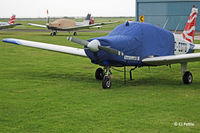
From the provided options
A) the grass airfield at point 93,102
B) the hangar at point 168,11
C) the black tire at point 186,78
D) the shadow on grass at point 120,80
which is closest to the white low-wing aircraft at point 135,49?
the black tire at point 186,78

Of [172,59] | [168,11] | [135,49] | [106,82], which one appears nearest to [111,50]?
[106,82]

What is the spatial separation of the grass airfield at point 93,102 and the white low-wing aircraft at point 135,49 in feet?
2.87

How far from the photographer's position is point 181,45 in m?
15.5

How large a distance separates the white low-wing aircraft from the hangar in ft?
173

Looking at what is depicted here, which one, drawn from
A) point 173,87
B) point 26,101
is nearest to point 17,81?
point 26,101

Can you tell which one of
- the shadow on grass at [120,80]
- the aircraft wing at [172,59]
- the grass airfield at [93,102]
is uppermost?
the aircraft wing at [172,59]

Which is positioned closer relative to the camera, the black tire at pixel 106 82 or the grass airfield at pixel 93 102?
the grass airfield at pixel 93 102

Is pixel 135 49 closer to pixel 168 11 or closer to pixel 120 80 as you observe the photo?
pixel 120 80

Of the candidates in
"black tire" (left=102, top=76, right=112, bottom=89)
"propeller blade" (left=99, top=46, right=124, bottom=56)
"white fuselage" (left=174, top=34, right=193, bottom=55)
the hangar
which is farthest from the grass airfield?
the hangar

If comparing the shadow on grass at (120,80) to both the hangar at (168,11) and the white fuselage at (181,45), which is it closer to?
the white fuselage at (181,45)

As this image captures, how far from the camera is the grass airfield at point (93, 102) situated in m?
8.36

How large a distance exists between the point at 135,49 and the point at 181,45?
2960mm

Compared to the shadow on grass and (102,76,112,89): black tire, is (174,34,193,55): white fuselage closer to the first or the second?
the shadow on grass

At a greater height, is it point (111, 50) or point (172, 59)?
point (111, 50)
